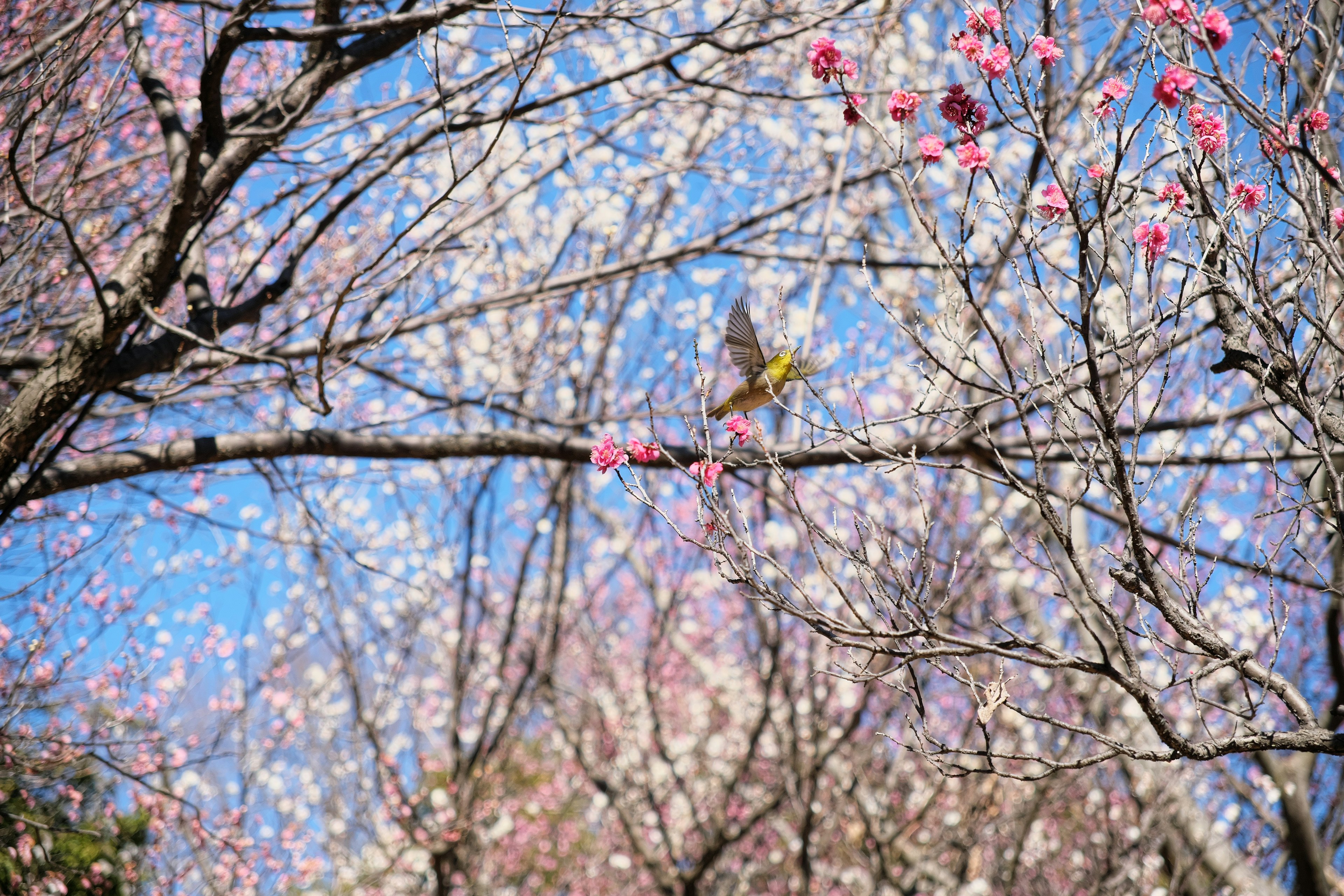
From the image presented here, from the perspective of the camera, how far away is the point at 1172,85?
1.73 m

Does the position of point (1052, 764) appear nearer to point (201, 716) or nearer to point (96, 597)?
point (96, 597)

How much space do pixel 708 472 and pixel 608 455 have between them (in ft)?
0.85

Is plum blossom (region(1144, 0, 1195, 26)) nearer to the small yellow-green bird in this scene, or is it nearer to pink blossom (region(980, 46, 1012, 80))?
pink blossom (region(980, 46, 1012, 80))

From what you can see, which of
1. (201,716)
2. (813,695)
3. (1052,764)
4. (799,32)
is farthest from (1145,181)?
(201,716)

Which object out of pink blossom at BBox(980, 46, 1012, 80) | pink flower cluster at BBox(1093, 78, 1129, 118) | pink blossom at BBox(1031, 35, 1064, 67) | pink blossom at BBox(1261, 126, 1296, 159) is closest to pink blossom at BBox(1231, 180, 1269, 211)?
pink blossom at BBox(1261, 126, 1296, 159)

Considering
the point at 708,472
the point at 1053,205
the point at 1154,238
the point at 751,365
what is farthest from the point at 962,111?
the point at 708,472

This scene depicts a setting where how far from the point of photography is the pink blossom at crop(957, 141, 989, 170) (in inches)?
73.5

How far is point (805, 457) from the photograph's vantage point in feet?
9.97

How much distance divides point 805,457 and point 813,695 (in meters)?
2.21

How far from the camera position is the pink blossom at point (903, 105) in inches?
79.9

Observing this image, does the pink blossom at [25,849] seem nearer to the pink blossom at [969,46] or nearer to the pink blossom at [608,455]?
the pink blossom at [608,455]

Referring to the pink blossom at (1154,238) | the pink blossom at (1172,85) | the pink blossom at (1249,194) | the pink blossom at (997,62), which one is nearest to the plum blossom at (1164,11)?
the pink blossom at (1172,85)

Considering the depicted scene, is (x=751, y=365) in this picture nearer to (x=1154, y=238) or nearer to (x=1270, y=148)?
(x=1154, y=238)

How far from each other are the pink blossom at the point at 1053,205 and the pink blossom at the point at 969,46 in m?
0.31
